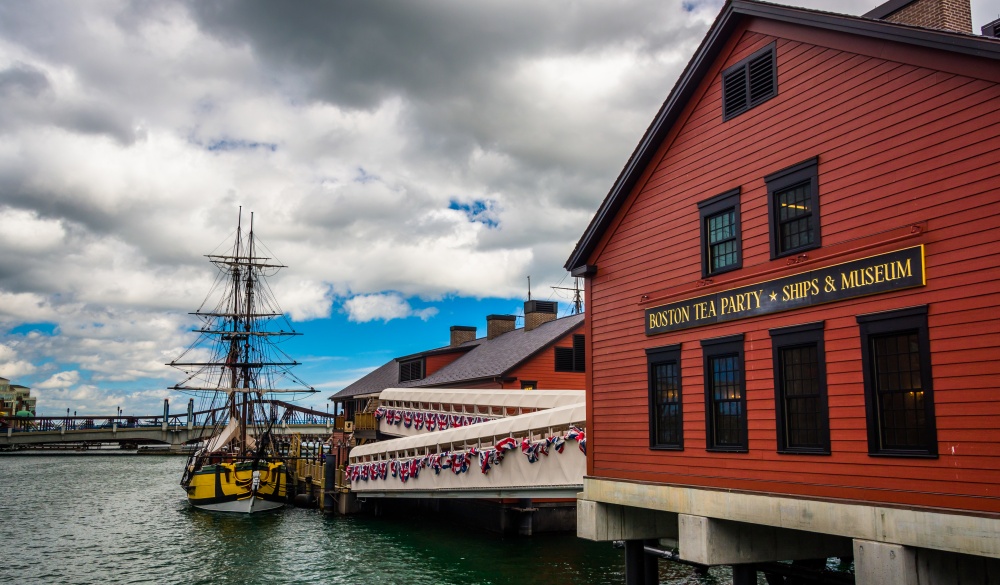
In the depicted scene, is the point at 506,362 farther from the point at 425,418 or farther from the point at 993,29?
the point at 993,29

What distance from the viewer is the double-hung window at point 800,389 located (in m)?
12.1

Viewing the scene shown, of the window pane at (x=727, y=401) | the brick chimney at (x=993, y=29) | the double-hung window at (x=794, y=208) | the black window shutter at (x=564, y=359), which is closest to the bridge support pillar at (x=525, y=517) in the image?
the black window shutter at (x=564, y=359)

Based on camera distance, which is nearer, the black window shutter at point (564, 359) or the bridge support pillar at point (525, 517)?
the bridge support pillar at point (525, 517)

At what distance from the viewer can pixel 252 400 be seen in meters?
56.8

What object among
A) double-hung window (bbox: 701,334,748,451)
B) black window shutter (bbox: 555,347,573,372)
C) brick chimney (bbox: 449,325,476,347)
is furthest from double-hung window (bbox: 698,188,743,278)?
brick chimney (bbox: 449,325,476,347)

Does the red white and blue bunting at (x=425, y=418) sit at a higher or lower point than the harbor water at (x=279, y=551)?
higher

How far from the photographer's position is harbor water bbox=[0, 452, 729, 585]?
2534 cm

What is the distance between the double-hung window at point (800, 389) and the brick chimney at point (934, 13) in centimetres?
583

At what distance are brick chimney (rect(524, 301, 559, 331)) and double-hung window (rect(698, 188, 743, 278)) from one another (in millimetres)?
33346

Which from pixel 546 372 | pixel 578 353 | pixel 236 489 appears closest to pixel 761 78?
pixel 546 372

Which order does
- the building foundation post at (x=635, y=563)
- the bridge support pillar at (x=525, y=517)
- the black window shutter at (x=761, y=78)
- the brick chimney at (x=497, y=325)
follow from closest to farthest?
the black window shutter at (x=761, y=78), the building foundation post at (x=635, y=563), the bridge support pillar at (x=525, y=517), the brick chimney at (x=497, y=325)

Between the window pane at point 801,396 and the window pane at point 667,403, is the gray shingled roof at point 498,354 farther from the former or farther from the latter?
the window pane at point 801,396

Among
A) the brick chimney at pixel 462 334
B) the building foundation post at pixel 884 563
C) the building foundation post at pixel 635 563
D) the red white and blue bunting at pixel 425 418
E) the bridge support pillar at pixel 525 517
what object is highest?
the brick chimney at pixel 462 334

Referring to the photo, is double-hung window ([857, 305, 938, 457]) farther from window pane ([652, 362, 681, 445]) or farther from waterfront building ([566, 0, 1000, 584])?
window pane ([652, 362, 681, 445])
